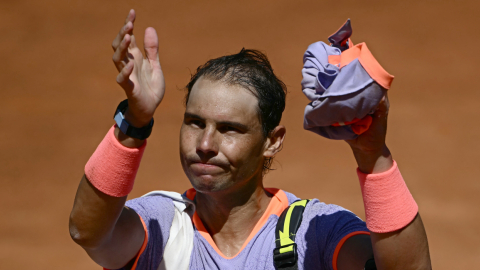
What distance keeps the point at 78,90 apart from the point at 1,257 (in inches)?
116

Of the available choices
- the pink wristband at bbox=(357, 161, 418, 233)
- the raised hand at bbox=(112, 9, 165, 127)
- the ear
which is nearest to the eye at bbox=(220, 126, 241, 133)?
the ear

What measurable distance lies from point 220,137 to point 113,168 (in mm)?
558

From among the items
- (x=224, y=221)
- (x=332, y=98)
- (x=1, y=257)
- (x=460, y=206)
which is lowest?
(x=460, y=206)

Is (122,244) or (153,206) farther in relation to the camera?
(153,206)

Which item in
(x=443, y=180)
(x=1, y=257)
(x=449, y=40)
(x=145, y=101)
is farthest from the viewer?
(x=449, y=40)

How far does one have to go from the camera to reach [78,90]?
25.7ft

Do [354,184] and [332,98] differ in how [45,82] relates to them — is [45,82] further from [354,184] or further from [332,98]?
[332,98]

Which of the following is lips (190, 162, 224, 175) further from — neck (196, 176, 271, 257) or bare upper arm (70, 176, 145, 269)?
bare upper arm (70, 176, 145, 269)

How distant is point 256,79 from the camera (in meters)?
2.64

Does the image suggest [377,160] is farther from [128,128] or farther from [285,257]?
[128,128]

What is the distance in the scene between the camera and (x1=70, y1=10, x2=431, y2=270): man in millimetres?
1973

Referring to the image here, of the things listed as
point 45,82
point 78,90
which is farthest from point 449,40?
point 45,82

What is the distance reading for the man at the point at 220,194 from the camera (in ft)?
6.47

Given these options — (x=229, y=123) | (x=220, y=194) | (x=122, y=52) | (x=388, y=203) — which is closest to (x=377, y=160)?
(x=388, y=203)
